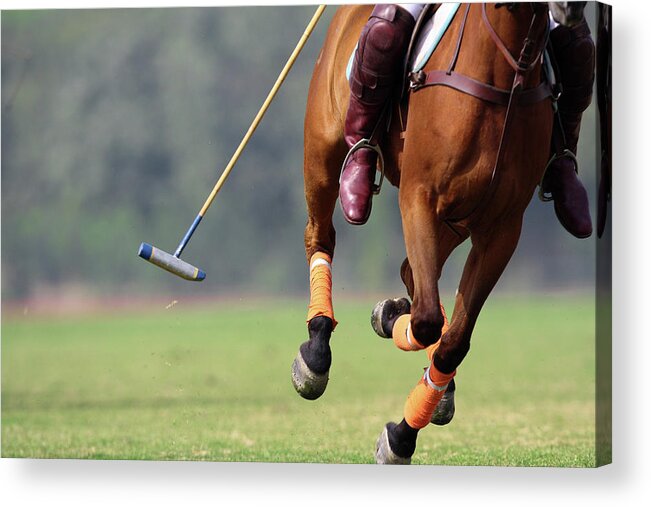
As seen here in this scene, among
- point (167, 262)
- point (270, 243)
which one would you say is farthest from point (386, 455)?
point (270, 243)

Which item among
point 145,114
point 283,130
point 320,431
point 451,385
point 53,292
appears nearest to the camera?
point 451,385

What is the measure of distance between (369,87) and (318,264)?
1.19 meters

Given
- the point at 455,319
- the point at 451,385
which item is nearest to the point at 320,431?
the point at 451,385

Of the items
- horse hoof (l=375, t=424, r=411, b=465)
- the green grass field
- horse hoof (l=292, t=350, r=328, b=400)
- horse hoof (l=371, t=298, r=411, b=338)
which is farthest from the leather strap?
horse hoof (l=375, t=424, r=411, b=465)

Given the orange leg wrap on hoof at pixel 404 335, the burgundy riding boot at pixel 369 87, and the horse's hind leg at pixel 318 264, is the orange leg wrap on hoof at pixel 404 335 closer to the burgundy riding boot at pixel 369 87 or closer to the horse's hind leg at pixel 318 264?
the horse's hind leg at pixel 318 264

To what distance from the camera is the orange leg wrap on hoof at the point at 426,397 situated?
20.6ft

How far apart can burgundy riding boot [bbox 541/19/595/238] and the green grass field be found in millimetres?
575

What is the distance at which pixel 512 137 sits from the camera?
5.65 m

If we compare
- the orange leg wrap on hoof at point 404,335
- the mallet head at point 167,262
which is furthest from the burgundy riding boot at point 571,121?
the mallet head at point 167,262

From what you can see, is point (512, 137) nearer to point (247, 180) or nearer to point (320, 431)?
point (320, 431)

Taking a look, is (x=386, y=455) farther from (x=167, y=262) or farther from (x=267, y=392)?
(x=267, y=392)

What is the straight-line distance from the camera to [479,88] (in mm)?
5602

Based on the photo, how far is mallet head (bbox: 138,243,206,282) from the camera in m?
6.59

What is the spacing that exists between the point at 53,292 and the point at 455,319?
3.02 m
